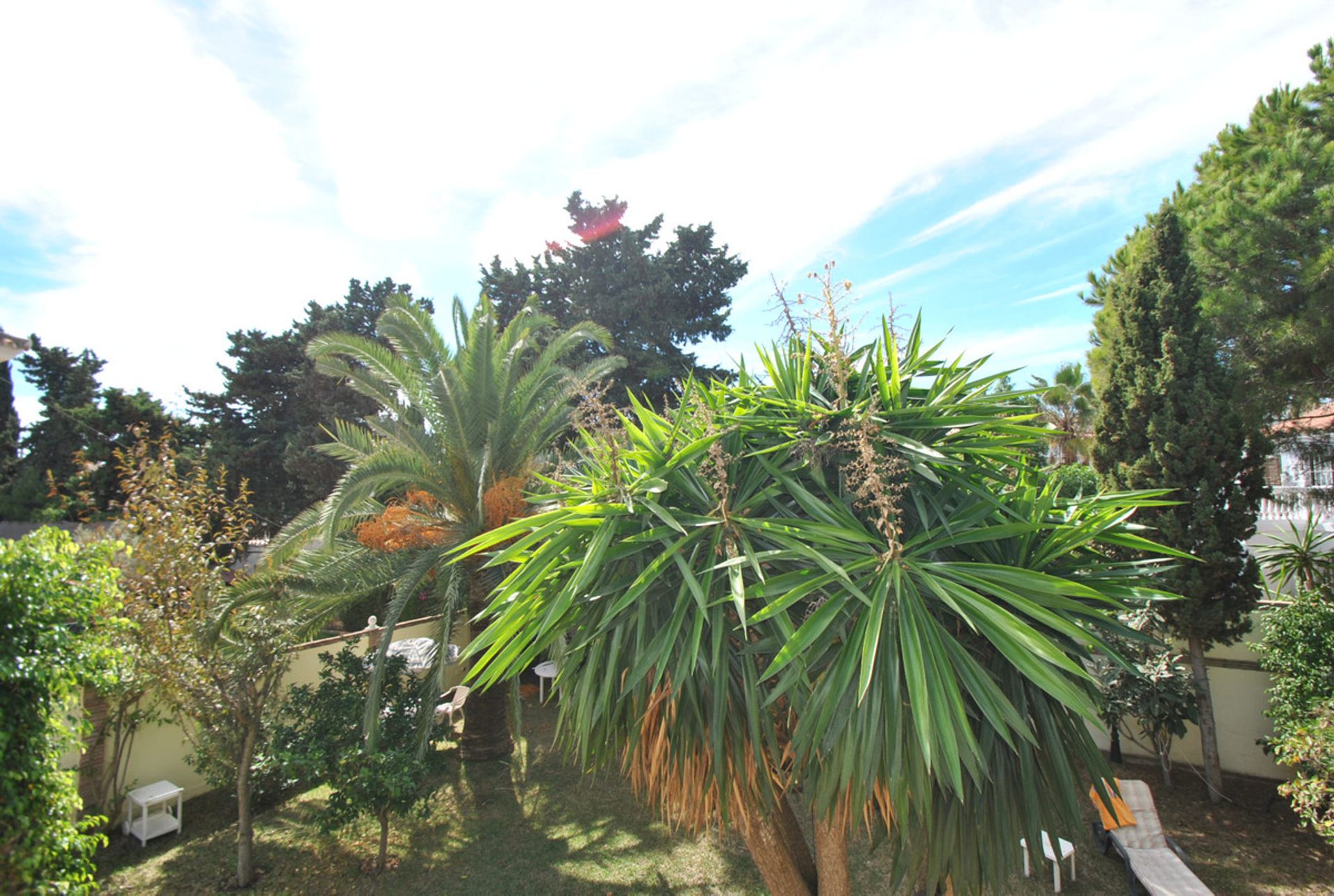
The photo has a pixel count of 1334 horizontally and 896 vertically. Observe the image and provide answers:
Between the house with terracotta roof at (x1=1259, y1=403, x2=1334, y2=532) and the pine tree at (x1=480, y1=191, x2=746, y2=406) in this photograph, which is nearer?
the house with terracotta roof at (x1=1259, y1=403, x2=1334, y2=532)

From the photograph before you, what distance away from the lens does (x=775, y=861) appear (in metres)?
4.15

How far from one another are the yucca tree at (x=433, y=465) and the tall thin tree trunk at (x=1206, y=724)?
848 centimetres

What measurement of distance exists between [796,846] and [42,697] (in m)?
5.03

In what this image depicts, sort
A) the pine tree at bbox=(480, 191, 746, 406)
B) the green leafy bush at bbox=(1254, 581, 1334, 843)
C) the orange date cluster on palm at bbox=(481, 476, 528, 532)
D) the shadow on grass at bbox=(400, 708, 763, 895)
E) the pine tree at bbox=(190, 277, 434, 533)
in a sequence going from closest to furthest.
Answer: the green leafy bush at bbox=(1254, 581, 1334, 843), the shadow on grass at bbox=(400, 708, 763, 895), the orange date cluster on palm at bbox=(481, 476, 528, 532), the pine tree at bbox=(480, 191, 746, 406), the pine tree at bbox=(190, 277, 434, 533)

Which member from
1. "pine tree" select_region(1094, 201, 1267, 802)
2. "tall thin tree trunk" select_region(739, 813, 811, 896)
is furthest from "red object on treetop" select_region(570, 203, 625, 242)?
"tall thin tree trunk" select_region(739, 813, 811, 896)

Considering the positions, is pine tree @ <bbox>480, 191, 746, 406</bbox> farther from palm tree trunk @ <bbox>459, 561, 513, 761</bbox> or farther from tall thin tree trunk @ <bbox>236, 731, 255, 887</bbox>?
tall thin tree trunk @ <bbox>236, 731, 255, 887</bbox>

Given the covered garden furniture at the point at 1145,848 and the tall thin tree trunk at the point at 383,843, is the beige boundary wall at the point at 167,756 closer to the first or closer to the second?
the tall thin tree trunk at the point at 383,843

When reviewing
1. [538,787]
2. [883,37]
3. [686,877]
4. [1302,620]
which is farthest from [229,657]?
[1302,620]

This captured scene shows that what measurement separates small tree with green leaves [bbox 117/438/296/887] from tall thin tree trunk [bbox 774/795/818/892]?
16.8 feet

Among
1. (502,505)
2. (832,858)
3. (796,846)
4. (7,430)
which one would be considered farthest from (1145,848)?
(7,430)

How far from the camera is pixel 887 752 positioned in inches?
106

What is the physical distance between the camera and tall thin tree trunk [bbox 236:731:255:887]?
568cm

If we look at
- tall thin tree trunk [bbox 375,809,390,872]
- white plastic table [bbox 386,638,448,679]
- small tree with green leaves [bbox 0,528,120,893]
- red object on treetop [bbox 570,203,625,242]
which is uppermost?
red object on treetop [bbox 570,203,625,242]

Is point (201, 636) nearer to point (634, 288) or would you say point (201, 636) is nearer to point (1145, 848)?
point (1145, 848)
